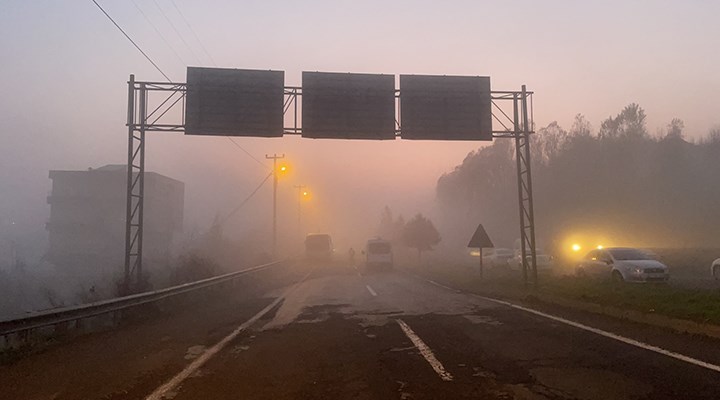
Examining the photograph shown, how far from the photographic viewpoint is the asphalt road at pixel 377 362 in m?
6.90

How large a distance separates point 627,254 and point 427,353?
19.0 metres

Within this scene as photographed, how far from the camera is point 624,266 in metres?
23.7

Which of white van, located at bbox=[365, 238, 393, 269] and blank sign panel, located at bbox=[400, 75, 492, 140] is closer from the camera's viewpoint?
blank sign panel, located at bbox=[400, 75, 492, 140]

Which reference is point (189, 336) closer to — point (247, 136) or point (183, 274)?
point (247, 136)

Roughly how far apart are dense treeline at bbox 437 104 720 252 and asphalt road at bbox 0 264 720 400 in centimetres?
5231

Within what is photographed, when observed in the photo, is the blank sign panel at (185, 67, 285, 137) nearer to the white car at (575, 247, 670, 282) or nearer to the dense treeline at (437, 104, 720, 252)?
the white car at (575, 247, 670, 282)

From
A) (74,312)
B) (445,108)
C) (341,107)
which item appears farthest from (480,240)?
(74,312)

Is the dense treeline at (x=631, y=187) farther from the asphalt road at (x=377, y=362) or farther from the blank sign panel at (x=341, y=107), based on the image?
the asphalt road at (x=377, y=362)

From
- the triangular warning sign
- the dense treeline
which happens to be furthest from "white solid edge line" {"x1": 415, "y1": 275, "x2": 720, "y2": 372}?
the dense treeline

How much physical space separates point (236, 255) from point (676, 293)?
5060cm

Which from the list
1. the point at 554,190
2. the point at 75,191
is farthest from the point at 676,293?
the point at 75,191

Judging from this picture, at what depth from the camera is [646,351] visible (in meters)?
9.11

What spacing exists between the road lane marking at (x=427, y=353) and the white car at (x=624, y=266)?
12.8 metres

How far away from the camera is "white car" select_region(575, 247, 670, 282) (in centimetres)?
2294
